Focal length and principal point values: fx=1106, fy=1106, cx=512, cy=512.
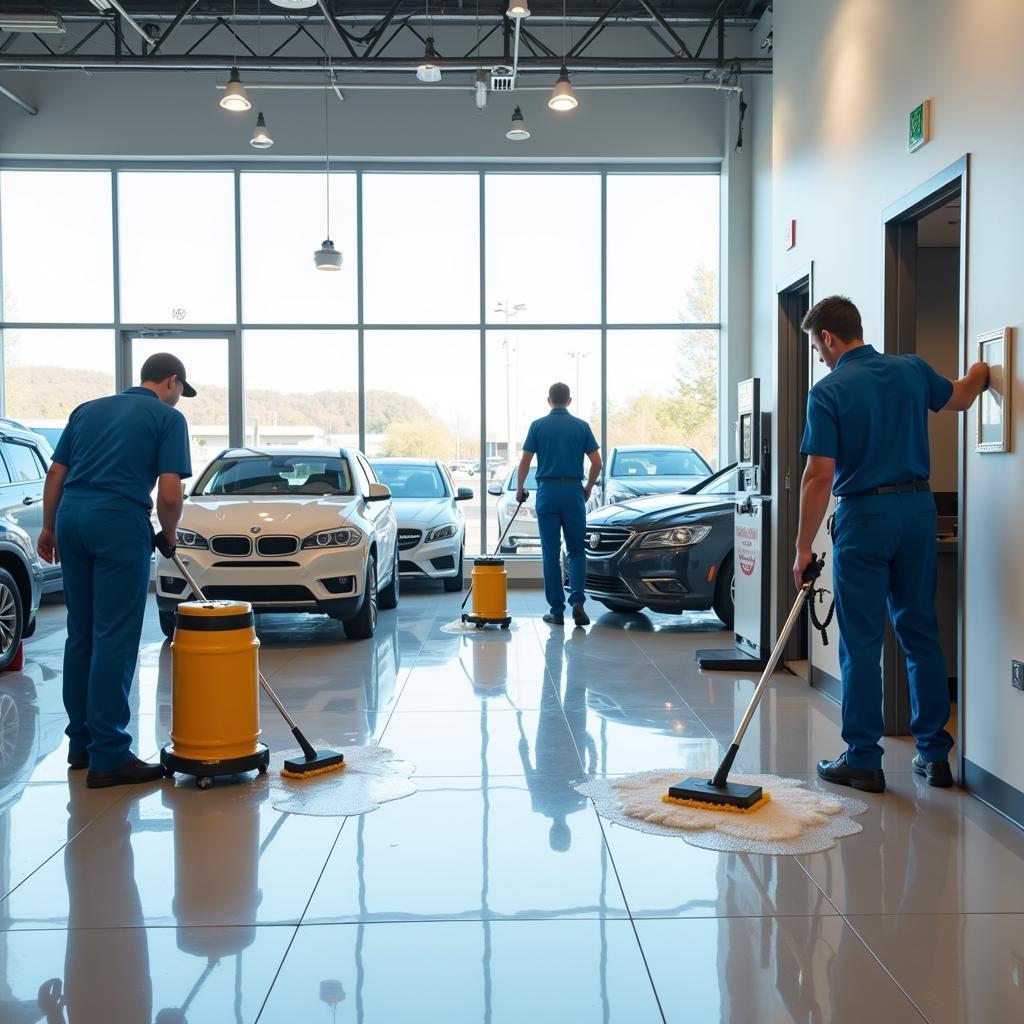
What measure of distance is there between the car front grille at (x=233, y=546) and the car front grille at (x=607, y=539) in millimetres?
2801

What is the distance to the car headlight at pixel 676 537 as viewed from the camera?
27.4 feet

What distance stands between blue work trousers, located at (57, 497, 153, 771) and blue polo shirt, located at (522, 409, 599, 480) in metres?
4.79

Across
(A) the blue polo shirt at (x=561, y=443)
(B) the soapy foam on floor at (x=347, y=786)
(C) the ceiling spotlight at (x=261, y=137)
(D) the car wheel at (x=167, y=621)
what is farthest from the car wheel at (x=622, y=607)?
(C) the ceiling spotlight at (x=261, y=137)

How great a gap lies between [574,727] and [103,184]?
34.3 ft

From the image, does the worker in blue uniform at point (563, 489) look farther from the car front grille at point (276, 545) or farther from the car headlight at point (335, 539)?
the car front grille at point (276, 545)

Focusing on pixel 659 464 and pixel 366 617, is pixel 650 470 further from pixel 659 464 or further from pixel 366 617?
pixel 366 617

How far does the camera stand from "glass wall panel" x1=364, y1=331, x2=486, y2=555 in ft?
43.8

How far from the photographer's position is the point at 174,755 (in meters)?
4.43

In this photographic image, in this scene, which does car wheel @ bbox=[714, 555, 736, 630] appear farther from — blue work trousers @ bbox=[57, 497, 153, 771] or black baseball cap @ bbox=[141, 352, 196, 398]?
blue work trousers @ bbox=[57, 497, 153, 771]

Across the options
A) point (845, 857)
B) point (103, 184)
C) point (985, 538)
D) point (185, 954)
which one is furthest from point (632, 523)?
point (103, 184)

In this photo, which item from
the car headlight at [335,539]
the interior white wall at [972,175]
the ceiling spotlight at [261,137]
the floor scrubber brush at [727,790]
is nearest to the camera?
the interior white wall at [972,175]

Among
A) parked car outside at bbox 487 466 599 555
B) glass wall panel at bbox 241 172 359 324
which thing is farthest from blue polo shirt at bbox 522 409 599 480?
glass wall panel at bbox 241 172 359 324

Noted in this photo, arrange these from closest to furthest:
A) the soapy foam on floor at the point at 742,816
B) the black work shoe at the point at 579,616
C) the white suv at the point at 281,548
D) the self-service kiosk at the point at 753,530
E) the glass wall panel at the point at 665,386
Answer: the soapy foam on floor at the point at 742,816, the self-service kiosk at the point at 753,530, the white suv at the point at 281,548, the black work shoe at the point at 579,616, the glass wall panel at the point at 665,386

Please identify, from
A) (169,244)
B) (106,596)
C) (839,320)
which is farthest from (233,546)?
(169,244)
